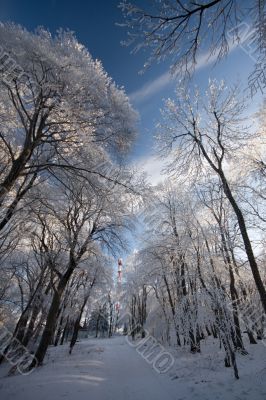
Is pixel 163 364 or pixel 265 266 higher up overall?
pixel 265 266

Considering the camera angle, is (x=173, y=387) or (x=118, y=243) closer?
(x=173, y=387)

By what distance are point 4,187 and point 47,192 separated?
2.69 meters

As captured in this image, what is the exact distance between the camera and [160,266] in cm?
1387

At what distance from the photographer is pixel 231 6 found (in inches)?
126

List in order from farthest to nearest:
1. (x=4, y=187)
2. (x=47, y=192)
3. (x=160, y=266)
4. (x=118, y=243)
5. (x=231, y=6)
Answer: (x=160, y=266) < (x=118, y=243) < (x=47, y=192) < (x=4, y=187) < (x=231, y=6)

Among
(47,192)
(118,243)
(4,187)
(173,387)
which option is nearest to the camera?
(4,187)

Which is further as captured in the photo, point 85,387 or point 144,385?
point 144,385

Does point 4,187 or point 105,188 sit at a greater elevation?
point 105,188

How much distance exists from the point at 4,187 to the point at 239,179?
33.1ft

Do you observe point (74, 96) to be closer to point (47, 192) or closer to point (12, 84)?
point (12, 84)

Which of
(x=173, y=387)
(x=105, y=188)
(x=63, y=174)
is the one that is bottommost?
(x=173, y=387)

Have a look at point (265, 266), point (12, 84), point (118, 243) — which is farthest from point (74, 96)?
point (265, 266)

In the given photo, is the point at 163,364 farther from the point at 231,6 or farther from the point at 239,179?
the point at 231,6

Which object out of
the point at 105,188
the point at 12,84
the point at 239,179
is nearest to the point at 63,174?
the point at 105,188
